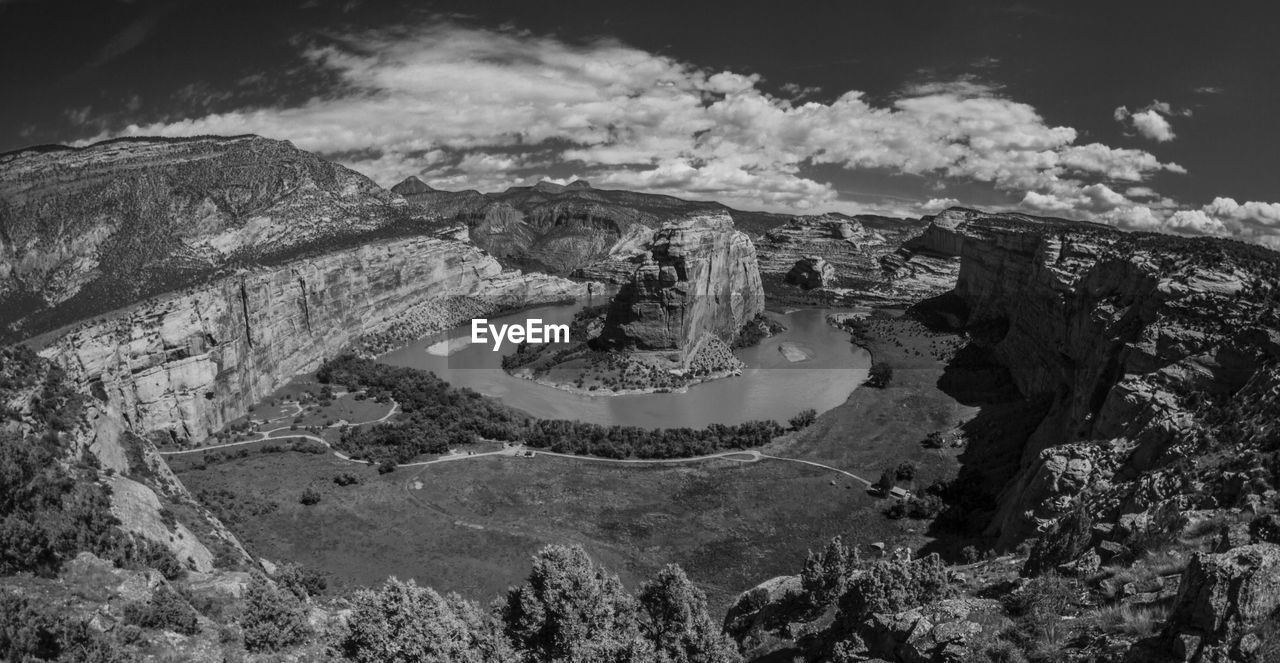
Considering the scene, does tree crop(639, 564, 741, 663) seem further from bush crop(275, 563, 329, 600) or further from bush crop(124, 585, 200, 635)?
bush crop(124, 585, 200, 635)

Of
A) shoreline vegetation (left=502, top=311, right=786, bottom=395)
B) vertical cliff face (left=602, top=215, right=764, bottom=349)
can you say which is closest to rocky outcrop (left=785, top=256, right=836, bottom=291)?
vertical cliff face (left=602, top=215, right=764, bottom=349)

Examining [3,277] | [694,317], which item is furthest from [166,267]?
[694,317]

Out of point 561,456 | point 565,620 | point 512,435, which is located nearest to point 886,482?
point 561,456

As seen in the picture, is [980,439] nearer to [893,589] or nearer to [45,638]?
[893,589]

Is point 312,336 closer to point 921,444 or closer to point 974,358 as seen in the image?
point 921,444

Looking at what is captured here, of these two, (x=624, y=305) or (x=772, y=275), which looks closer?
(x=624, y=305)

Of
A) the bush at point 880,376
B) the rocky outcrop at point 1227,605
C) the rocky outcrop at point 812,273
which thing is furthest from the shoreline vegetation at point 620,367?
the rocky outcrop at point 812,273
